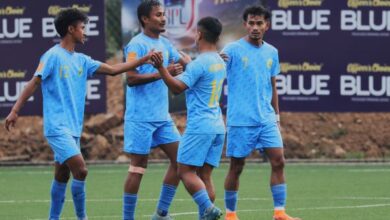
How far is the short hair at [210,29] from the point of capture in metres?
10.7

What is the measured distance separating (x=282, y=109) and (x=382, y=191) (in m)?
4.44

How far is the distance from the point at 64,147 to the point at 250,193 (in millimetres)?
4713

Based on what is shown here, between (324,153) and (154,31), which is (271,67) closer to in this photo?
(154,31)

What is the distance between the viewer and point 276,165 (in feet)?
38.1

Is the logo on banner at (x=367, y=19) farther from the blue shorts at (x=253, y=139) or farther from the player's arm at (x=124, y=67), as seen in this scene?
the player's arm at (x=124, y=67)

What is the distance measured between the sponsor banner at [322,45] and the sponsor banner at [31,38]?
575mm

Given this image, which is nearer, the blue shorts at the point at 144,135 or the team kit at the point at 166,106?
the team kit at the point at 166,106

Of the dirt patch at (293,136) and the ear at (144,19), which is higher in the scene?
the ear at (144,19)

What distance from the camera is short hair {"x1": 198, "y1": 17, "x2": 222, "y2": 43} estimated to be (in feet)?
35.0

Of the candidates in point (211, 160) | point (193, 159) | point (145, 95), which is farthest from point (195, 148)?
point (145, 95)

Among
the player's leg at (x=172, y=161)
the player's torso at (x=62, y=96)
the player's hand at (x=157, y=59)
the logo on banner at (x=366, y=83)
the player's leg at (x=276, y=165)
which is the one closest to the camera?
the player's hand at (x=157, y=59)

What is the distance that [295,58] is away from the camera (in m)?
19.3

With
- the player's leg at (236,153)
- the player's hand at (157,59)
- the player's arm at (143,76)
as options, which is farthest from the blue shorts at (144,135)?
the player's hand at (157,59)

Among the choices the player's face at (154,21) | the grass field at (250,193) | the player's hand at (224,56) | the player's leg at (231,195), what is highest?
the player's face at (154,21)
